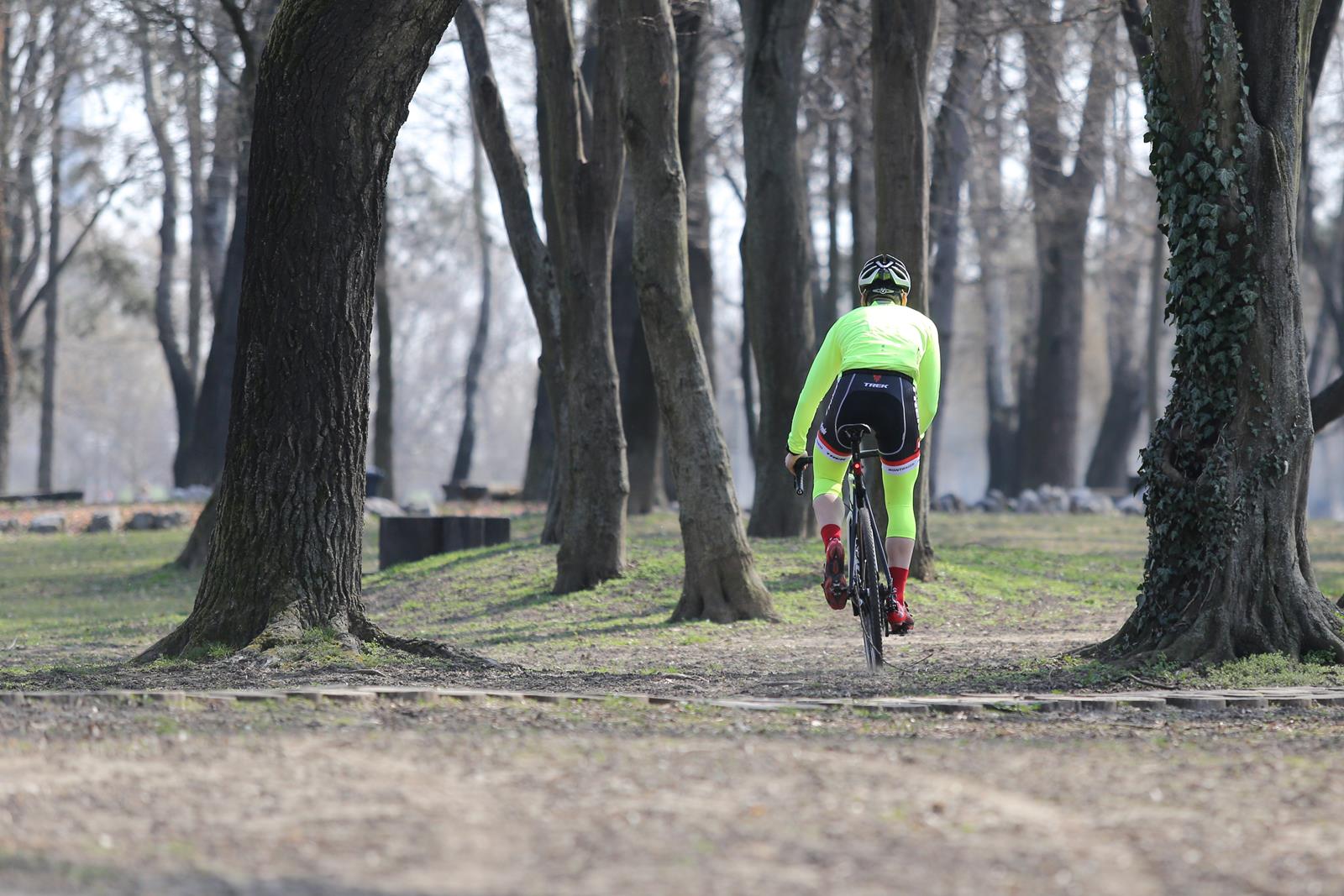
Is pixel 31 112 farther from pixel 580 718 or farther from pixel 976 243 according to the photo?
pixel 580 718

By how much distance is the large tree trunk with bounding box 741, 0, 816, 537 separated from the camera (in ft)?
52.8

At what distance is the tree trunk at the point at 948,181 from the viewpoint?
2356cm

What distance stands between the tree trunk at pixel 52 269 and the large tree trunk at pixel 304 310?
84.3 feet

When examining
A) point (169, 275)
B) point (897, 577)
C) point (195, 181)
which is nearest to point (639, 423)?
point (897, 577)

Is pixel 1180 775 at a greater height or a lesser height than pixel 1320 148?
lesser

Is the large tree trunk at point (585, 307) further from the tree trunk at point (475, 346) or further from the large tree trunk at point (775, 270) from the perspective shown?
the tree trunk at point (475, 346)

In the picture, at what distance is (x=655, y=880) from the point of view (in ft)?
Answer: 12.1

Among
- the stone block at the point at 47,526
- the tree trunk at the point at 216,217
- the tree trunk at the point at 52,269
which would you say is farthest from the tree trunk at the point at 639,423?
the tree trunk at the point at 52,269

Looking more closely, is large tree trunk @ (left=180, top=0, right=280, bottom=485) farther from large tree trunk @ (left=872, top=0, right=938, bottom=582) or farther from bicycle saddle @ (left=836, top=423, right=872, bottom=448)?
bicycle saddle @ (left=836, top=423, right=872, bottom=448)

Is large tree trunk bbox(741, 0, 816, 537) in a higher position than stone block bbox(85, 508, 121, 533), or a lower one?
higher

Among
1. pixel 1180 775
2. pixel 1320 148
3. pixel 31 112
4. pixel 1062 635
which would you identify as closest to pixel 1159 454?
pixel 1062 635

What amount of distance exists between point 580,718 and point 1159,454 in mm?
3884

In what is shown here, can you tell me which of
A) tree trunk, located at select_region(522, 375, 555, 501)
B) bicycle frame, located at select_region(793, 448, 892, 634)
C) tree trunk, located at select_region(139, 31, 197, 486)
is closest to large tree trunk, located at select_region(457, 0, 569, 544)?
bicycle frame, located at select_region(793, 448, 892, 634)

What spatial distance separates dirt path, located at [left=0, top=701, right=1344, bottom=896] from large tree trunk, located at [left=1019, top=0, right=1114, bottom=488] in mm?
22831
